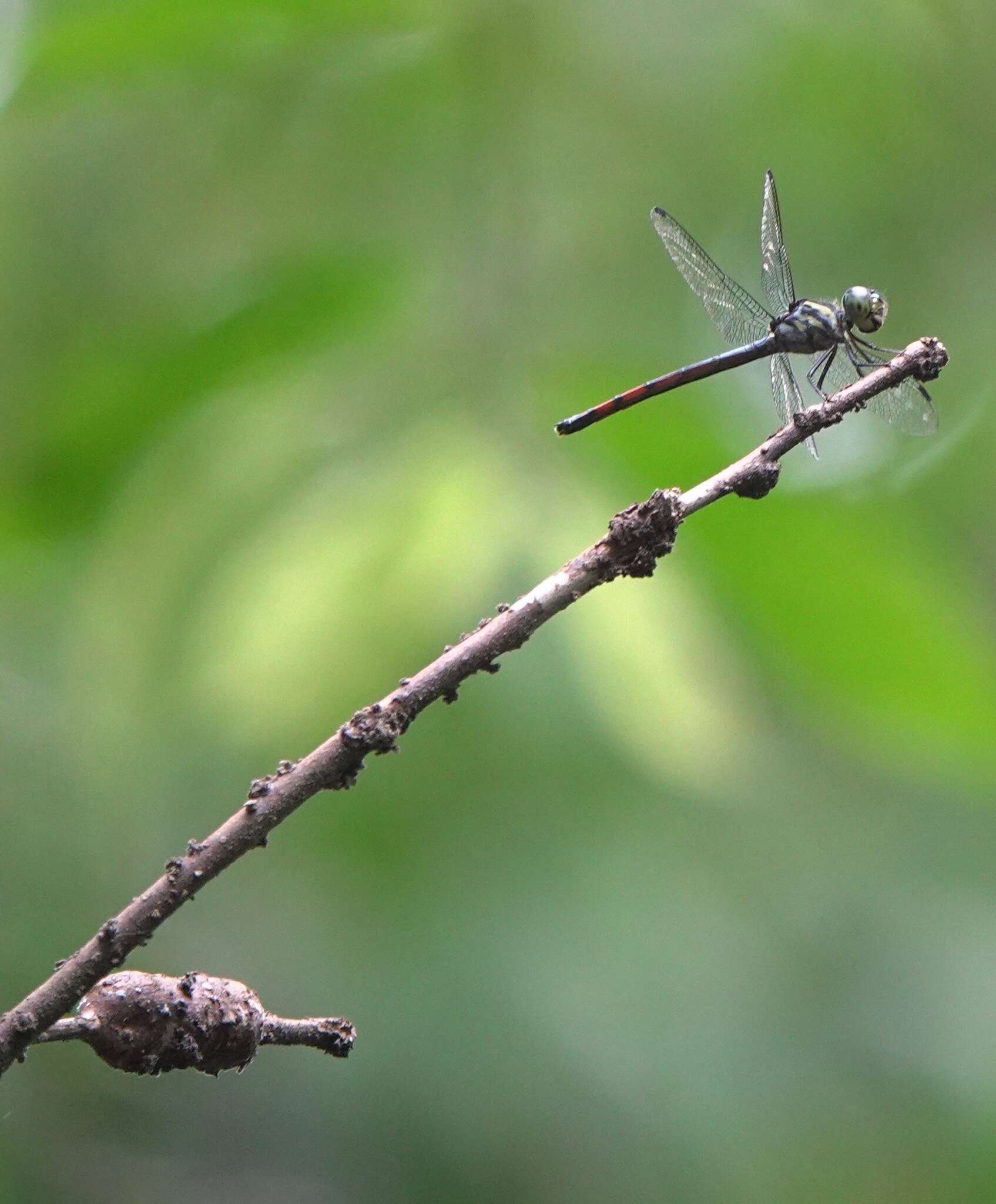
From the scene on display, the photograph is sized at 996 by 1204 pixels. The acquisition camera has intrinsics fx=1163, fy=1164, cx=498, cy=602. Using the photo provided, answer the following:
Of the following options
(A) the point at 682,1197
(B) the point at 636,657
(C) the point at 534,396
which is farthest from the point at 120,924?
(A) the point at 682,1197

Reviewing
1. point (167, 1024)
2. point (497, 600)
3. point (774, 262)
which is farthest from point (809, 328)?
point (167, 1024)

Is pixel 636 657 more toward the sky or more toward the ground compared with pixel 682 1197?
more toward the sky

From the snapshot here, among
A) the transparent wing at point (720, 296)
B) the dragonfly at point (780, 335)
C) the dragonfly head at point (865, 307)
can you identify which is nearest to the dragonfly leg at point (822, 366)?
the dragonfly at point (780, 335)

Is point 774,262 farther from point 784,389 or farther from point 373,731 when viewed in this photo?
point 373,731

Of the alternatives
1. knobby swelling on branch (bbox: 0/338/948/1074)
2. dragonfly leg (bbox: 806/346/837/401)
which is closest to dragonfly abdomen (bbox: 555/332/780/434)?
dragonfly leg (bbox: 806/346/837/401)

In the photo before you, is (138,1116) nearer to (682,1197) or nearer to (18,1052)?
(682,1197)

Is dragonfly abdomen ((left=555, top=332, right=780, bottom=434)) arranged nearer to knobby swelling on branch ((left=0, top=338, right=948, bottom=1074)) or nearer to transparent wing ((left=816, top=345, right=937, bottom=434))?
transparent wing ((left=816, top=345, right=937, bottom=434))

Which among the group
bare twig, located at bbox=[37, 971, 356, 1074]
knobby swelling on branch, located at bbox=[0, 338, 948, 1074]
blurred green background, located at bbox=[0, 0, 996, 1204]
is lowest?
bare twig, located at bbox=[37, 971, 356, 1074]
